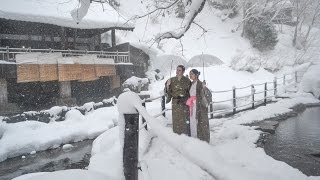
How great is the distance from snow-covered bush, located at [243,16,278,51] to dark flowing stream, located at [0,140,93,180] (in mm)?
27899

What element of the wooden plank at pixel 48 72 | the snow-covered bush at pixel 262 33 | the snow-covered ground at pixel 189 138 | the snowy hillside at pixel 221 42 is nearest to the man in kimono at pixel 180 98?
the snow-covered ground at pixel 189 138

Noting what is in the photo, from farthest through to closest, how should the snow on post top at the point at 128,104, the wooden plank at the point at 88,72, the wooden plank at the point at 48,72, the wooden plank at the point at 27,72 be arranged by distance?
the wooden plank at the point at 88,72, the wooden plank at the point at 48,72, the wooden plank at the point at 27,72, the snow on post top at the point at 128,104

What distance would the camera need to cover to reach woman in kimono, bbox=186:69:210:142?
699 cm

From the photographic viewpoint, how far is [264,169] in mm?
5270

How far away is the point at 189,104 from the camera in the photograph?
6.99m

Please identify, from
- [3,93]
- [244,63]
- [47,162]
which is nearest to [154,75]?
[244,63]

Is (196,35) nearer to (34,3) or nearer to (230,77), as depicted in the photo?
(230,77)

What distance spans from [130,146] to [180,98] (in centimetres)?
432

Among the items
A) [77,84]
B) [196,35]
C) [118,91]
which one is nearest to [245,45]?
[196,35]

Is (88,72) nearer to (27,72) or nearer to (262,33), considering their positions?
(27,72)

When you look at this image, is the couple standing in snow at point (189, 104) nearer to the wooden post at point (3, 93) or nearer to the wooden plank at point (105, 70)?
the wooden post at point (3, 93)

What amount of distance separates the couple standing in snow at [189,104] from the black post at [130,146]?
4.16 m

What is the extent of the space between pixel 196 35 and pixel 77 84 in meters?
20.6

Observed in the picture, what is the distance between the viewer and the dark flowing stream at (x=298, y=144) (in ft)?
20.1
